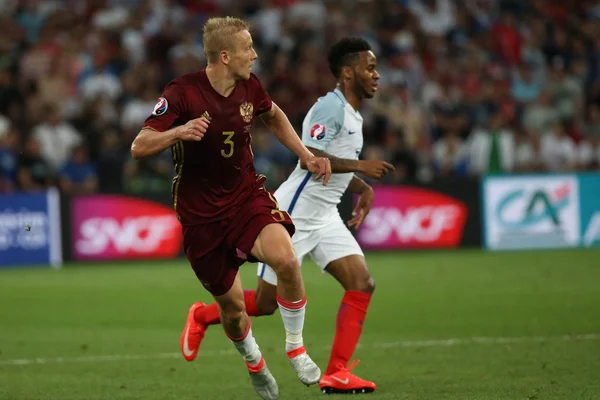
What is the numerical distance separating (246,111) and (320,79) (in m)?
13.9

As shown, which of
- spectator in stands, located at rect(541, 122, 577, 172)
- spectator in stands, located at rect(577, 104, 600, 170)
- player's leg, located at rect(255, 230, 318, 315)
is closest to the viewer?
player's leg, located at rect(255, 230, 318, 315)

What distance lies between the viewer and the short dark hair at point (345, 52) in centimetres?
832

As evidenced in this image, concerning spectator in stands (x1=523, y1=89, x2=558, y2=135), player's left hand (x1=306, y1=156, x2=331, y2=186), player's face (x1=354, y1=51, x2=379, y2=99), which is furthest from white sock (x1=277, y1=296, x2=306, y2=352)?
spectator in stands (x1=523, y1=89, x2=558, y2=135)

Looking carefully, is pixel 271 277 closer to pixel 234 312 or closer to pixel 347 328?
pixel 347 328

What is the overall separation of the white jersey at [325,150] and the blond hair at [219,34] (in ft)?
3.94

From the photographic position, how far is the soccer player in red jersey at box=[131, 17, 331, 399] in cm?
690

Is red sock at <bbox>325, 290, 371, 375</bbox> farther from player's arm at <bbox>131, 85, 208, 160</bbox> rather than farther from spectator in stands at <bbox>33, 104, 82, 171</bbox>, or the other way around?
spectator in stands at <bbox>33, 104, 82, 171</bbox>

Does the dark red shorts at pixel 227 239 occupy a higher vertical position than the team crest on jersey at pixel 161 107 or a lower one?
lower

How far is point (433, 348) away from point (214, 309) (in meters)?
2.08

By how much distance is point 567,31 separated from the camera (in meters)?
23.7

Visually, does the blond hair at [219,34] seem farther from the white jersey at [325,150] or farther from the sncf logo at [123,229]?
the sncf logo at [123,229]

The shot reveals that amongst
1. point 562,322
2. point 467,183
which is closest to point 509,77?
point 467,183

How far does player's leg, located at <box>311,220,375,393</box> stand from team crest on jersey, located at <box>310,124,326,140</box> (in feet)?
2.28

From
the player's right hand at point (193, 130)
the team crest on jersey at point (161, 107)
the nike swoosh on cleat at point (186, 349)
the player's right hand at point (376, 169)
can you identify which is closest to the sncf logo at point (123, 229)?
the nike swoosh on cleat at point (186, 349)
